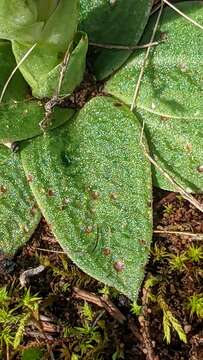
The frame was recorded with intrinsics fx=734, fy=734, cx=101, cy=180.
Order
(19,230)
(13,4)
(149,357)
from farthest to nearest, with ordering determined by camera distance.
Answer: (19,230)
(149,357)
(13,4)

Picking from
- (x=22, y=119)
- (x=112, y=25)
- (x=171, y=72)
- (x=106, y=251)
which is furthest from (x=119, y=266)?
(x=112, y=25)

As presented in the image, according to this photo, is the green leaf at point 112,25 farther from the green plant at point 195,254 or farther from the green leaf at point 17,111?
the green plant at point 195,254

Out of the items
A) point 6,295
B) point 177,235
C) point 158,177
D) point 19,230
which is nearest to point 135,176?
point 158,177

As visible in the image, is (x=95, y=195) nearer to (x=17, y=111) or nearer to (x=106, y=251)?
(x=106, y=251)

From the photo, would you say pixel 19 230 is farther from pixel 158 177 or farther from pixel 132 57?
pixel 132 57

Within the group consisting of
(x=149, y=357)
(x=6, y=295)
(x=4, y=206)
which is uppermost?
(x=4, y=206)

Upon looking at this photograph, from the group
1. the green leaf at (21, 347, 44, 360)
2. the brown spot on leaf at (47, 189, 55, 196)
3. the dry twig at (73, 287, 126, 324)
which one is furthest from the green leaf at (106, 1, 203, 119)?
the green leaf at (21, 347, 44, 360)

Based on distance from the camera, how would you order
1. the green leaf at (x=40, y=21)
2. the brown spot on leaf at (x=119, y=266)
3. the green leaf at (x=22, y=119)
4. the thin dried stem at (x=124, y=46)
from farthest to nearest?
the thin dried stem at (x=124, y=46), the green leaf at (x=22, y=119), the brown spot on leaf at (x=119, y=266), the green leaf at (x=40, y=21)

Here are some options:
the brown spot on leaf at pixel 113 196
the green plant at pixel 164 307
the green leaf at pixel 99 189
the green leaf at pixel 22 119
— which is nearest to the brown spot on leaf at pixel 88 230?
the green leaf at pixel 99 189
